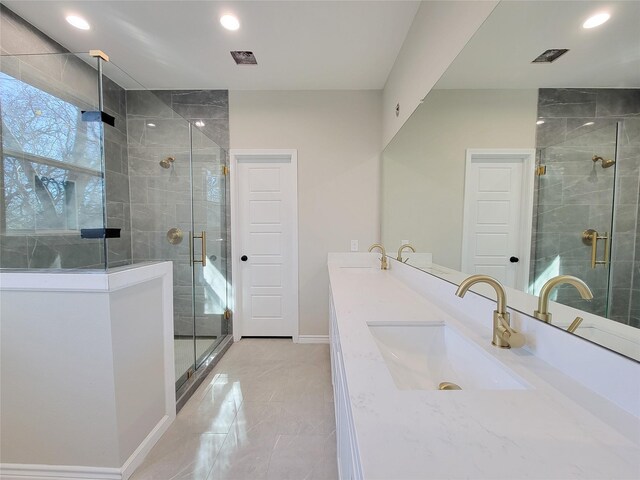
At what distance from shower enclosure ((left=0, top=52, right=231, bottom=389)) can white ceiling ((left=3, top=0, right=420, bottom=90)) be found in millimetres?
258

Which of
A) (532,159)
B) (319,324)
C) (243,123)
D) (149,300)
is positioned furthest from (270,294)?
(532,159)

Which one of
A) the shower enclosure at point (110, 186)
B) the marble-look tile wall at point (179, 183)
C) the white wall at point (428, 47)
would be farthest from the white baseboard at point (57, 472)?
the white wall at point (428, 47)

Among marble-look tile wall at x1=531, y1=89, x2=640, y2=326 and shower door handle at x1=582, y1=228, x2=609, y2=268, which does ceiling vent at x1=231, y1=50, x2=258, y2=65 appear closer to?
marble-look tile wall at x1=531, y1=89, x2=640, y2=326

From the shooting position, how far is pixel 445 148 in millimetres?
1372

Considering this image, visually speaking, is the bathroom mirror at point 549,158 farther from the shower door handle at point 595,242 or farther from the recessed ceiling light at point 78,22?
the recessed ceiling light at point 78,22

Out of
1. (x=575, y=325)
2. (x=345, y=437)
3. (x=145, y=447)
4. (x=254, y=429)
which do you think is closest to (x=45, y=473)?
(x=145, y=447)

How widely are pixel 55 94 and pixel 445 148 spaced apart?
2.75m

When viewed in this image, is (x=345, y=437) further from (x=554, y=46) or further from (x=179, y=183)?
(x=179, y=183)

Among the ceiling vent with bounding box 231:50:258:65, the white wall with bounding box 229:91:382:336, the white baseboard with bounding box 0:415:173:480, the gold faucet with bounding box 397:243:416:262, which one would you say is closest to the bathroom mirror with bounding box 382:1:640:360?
the gold faucet with bounding box 397:243:416:262

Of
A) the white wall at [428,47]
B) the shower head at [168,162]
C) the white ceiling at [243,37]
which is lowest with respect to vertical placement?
the shower head at [168,162]

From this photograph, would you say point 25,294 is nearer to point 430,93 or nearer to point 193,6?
point 193,6

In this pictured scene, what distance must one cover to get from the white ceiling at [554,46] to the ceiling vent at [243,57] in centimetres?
185

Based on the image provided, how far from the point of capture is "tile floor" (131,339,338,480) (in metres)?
1.37

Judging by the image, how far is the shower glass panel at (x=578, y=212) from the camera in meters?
0.60
